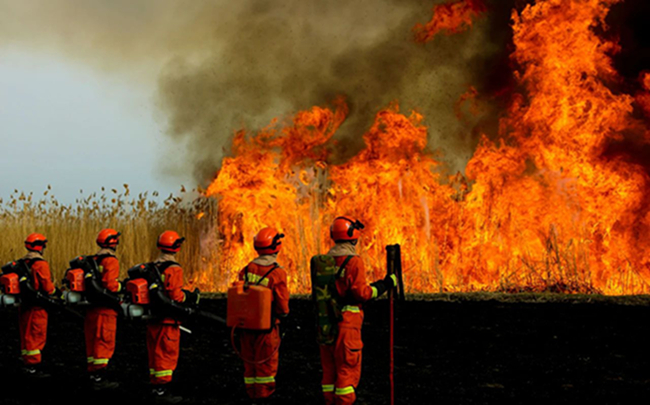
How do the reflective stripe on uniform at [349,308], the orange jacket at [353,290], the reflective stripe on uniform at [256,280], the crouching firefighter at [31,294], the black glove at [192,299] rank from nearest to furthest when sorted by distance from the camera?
1. the orange jacket at [353,290]
2. the reflective stripe on uniform at [349,308]
3. the reflective stripe on uniform at [256,280]
4. the black glove at [192,299]
5. the crouching firefighter at [31,294]

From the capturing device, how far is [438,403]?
7.09 metres

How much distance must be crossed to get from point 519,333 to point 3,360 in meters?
7.56

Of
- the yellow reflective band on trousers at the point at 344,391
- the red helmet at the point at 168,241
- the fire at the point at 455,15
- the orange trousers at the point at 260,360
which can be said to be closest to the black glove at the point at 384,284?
the yellow reflective band on trousers at the point at 344,391

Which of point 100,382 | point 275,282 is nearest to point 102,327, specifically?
point 100,382

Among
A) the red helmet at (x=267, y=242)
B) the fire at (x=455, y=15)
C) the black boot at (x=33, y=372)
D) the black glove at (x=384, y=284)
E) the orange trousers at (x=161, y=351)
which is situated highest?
the fire at (x=455, y=15)

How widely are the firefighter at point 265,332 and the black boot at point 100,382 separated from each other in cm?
212

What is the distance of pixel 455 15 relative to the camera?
1606 centimetres

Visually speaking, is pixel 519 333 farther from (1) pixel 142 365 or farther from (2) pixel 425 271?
(1) pixel 142 365

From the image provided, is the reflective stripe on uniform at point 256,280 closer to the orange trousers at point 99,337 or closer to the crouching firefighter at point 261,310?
the crouching firefighter at point 261,310

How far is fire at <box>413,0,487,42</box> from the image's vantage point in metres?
16.0

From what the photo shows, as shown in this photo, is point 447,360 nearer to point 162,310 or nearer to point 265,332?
point 265,332

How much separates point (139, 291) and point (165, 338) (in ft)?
1.82

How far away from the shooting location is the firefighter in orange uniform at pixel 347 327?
5.83 metres

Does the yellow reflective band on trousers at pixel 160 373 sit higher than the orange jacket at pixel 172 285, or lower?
lower
